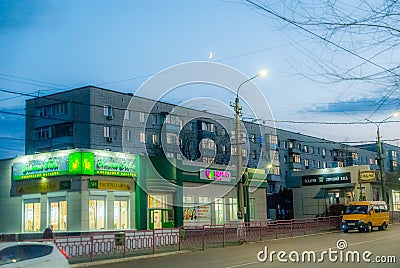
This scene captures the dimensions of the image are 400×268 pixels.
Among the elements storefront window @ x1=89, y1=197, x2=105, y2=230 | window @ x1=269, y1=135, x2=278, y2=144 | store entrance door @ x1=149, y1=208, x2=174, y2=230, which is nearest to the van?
store entrance door @ x1=149, y1=208, x2=174, y2=230

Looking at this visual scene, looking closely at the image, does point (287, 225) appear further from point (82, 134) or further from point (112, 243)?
point (82, 134)

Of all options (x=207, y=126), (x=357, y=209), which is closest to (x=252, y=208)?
(x=357, y=209)

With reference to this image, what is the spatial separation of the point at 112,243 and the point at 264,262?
8263 millimetres

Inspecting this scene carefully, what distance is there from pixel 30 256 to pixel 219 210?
35.4 meters

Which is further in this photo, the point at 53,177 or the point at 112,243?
the point at 53,177

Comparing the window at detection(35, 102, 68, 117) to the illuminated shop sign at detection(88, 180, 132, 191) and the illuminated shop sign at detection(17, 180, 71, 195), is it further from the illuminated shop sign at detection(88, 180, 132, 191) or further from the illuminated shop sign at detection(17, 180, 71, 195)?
A: the illuminated shop sign at detection(88, 180, 132, 191)

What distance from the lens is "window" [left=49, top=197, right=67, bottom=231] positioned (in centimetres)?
3538

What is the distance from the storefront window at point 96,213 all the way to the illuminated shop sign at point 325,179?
33750mm

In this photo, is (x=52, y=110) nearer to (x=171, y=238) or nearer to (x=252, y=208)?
(x=252, y=208)

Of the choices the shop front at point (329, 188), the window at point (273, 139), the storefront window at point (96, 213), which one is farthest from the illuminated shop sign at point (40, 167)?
the window at point (273, 139)

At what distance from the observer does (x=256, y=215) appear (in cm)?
5228

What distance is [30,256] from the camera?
11938 mm

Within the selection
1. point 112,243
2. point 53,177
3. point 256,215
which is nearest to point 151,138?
point 256,215

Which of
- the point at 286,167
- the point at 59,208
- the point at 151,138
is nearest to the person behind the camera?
the point at 59,208
